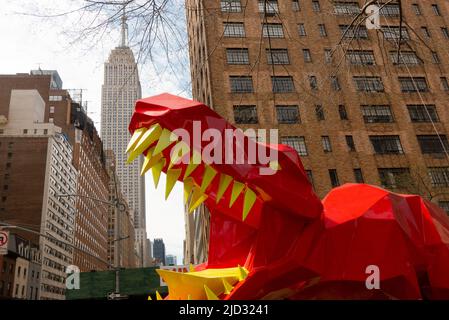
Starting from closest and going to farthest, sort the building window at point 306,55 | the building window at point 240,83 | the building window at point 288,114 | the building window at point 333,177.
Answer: the building window at point 333,177
the building window at point 288,114
the building window at point 240,83
the building window at point 306,55

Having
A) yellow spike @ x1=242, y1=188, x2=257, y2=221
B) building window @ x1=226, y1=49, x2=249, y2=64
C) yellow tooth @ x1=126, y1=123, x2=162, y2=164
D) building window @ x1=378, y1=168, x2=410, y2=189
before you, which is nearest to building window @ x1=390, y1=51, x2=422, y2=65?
yellow spike @ x1=242, y1=188, x2=257, y2=221

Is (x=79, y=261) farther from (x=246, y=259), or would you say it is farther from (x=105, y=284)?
(x=246, y=259)

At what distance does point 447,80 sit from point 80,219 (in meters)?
71.8

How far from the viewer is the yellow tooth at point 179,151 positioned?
229 centimetres

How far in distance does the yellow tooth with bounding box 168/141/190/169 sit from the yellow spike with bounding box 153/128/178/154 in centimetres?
6

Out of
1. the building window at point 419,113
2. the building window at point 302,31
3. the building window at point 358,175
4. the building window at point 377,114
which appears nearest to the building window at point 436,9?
the building window at point 419,113

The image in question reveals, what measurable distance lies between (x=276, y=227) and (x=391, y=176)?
25778 millimetres

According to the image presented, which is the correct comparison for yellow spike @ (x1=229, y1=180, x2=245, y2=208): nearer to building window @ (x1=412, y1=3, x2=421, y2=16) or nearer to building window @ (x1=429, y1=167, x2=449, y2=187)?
building window @ (x1=429, y1=167, x2=449, y2=187)

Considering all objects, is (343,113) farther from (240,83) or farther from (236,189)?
(236,189)

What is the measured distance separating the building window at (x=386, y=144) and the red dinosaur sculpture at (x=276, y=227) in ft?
84.3

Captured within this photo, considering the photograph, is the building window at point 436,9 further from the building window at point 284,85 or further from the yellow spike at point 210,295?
the yellow spike at point 210,295

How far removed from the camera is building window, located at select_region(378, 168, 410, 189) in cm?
2461

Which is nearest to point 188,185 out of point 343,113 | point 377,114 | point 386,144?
point 343,113

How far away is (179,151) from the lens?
7.61 ft
